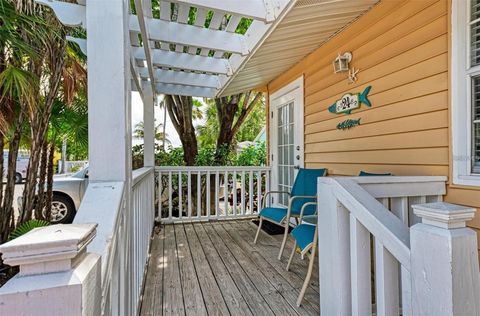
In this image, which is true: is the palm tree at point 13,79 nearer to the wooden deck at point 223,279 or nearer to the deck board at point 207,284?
the wooden deck at point 223,279

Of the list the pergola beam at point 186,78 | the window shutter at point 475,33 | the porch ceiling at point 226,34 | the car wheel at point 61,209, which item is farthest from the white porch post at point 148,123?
the window shutter at point 475,33

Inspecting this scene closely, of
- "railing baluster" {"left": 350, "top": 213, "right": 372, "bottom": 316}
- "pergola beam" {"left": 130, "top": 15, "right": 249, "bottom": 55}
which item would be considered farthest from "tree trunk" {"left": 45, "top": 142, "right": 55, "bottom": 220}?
"railing baluster" {"left": 350, "top": 213, "right": 372, "bottom": 316}

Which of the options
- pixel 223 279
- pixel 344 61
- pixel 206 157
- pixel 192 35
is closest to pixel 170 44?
pixel 192 35

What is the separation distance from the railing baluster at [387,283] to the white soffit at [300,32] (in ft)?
5.92

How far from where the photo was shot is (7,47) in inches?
93.3

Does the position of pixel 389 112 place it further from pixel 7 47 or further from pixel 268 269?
pixel 7 47

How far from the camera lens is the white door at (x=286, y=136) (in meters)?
4.02

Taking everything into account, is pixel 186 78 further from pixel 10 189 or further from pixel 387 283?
pixel 387 283

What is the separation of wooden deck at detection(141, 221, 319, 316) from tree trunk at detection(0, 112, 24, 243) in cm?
148

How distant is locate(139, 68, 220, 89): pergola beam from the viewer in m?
3.96

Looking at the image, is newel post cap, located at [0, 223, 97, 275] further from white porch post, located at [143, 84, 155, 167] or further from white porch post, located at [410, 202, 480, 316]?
white porch post, located at [143, 84, 155, 167]

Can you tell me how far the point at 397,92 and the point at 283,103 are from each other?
2347 millimetres

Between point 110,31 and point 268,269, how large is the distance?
93.2 inches

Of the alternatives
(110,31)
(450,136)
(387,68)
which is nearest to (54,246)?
(110,31)
